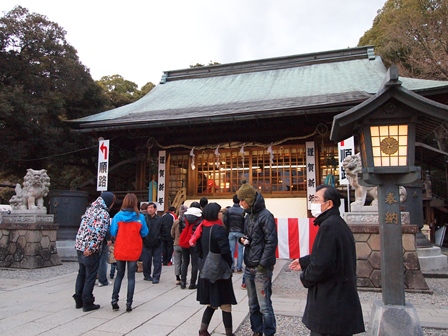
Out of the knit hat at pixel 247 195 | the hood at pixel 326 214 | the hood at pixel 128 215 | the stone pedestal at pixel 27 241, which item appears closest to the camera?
the hood at pixel 326 214

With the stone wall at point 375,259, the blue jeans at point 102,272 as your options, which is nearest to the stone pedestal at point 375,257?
the stone wall at point 375,259

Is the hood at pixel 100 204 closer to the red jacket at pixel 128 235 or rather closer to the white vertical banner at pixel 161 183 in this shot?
the red jacket at pixel 128 235

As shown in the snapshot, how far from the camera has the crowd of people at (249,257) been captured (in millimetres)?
2684

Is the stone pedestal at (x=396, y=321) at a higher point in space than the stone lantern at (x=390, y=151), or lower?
lower

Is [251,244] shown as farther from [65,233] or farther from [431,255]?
[65,233]

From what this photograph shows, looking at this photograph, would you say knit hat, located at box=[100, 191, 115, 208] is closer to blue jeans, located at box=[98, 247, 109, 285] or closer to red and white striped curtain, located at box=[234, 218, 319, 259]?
blue jeans, located at box=[98, 247, 109, 285]

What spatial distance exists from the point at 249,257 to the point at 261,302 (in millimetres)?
513

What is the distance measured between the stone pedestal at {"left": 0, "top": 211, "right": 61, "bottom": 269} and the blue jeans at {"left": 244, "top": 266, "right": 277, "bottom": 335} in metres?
7.47

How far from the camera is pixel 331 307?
2.66m

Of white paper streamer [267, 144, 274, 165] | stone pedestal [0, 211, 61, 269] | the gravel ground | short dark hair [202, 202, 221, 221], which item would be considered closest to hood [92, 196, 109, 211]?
short dark hair [202, 202, 221, 221]

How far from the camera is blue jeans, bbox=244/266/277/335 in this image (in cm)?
388

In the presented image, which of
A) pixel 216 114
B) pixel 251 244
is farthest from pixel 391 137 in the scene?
pixel 216 114

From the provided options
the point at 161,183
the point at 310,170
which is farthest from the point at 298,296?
the point at 161,183

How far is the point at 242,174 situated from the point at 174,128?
332 cm
